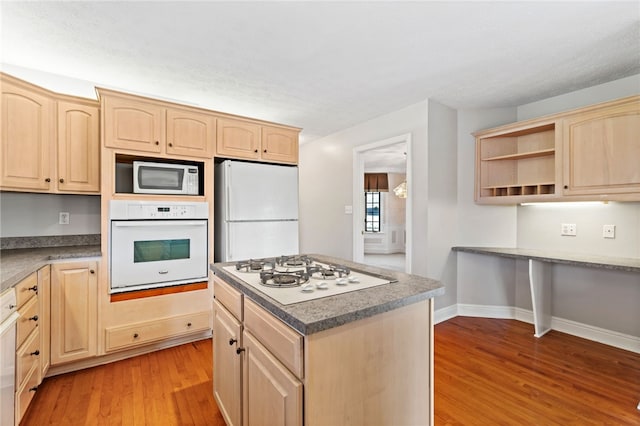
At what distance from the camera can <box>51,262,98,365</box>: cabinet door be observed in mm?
2145

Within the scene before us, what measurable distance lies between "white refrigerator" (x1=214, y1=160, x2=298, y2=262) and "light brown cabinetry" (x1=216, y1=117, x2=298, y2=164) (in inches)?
4.1

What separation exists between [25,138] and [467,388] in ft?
11.9

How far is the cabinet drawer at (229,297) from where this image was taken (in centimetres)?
143

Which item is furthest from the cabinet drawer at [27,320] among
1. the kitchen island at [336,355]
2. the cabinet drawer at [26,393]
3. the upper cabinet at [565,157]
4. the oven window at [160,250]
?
the upper cabinet at [565,157]

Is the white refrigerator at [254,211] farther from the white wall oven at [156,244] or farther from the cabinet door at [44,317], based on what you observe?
the cabinet door at [44,317]

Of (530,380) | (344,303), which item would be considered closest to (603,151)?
(530,380)

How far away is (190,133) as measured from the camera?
2.67m

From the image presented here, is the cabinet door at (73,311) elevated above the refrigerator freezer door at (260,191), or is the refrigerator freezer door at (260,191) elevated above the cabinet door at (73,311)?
the refrigerator freezer door at (260,191)

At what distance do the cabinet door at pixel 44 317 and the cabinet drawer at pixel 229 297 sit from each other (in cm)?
124

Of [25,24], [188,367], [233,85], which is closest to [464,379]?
[188,367]

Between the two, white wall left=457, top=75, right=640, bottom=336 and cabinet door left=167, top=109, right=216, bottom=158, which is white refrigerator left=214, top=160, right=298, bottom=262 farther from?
white wall left=457, top=75, right=640, bottom=336

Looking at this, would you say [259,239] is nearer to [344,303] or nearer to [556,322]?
[344,303]

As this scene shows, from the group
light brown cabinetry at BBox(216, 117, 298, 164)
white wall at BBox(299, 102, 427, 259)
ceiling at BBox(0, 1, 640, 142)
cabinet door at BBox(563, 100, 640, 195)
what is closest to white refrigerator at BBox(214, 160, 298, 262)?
light brown cabinetry at BBox(216, 117, 298, 164)

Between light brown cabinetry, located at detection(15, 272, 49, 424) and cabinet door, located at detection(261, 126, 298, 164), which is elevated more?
cabinet door, located at detection(261, 126, 298, 164)
